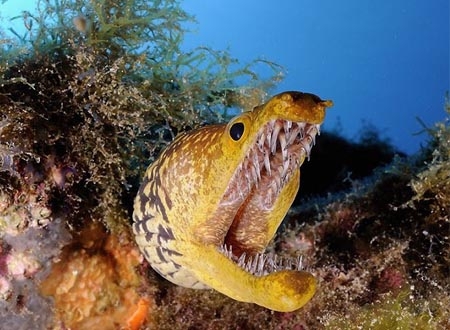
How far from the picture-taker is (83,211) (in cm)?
329

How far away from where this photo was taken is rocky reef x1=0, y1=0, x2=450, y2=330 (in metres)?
2.89

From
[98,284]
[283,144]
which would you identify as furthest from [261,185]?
[98,284]

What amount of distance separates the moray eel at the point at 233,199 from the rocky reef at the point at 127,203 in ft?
1.75

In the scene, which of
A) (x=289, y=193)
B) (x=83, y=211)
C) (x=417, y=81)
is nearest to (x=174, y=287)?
(x=83, y=211)

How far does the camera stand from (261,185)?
2.47 meters

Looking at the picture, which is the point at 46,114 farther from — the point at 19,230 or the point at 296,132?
the point at 296,132

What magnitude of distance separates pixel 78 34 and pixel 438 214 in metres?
3.03

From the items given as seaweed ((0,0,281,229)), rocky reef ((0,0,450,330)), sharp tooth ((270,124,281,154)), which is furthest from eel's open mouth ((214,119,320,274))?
seaweed ((0,0,281,229))

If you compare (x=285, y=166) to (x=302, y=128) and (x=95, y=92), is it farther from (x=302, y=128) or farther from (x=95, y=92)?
(x=95, y=92)

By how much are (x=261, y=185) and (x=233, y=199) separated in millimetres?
186

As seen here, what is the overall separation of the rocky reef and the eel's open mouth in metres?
0.94

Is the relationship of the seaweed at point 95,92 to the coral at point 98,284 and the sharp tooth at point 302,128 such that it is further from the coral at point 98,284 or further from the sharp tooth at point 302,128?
the sharp tooth at point 302,128

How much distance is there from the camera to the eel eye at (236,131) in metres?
2.17

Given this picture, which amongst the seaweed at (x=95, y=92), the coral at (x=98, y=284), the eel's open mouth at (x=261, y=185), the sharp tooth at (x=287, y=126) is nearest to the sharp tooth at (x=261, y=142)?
the eel's open mouth at (x=261, y=185)
